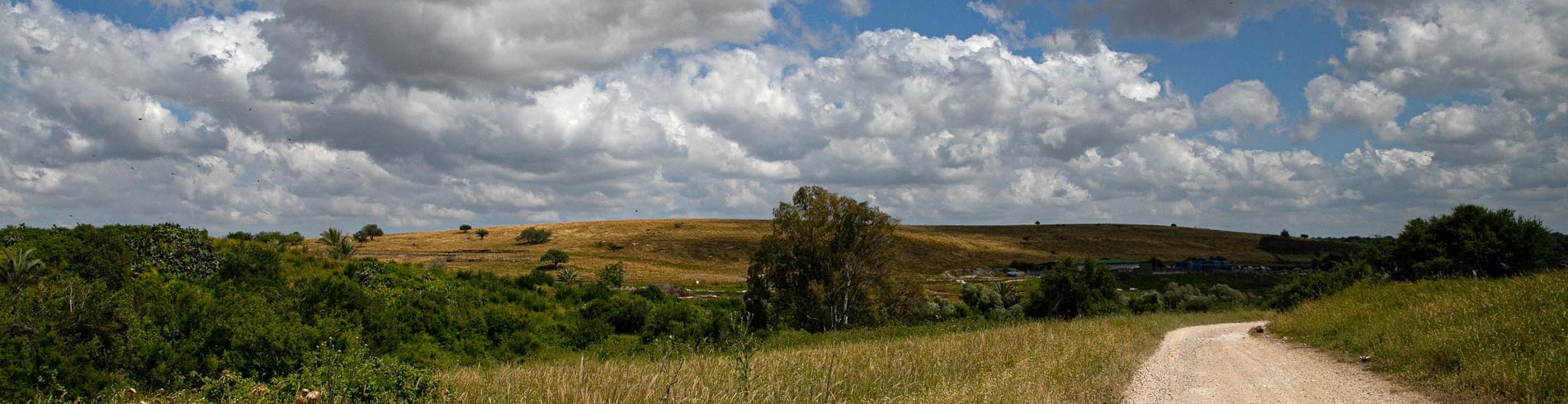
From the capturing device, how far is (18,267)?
67.1 ft

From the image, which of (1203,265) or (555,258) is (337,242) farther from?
(1203,265)

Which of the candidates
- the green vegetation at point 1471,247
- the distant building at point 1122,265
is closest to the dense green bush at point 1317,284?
the green vegetation at point 1471,247

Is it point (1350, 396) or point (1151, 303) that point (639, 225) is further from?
point (1350, 396)

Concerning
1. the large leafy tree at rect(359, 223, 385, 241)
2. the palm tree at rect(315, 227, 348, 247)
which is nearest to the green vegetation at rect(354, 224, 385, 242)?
the large leafy tree at rect(359, 223, 385, 241)

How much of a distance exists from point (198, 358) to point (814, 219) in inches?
1277

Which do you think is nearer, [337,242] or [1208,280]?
[337,242]

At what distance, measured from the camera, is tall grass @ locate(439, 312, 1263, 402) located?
677 centimetres

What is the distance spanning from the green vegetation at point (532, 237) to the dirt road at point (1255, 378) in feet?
351

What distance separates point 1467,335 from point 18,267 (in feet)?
102

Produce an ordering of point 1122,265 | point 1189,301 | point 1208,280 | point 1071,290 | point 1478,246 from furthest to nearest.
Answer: point 1122,265 < point 1208,280 < point 1189,301 < point 1071,290 < point 1478,246

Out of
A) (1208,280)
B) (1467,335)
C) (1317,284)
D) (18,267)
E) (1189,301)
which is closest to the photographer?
(1467,335)

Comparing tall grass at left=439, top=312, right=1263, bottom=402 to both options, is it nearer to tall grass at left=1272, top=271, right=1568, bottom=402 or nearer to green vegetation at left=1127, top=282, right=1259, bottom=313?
tall grass at left=1272, top=271, right=1568, bottom=402

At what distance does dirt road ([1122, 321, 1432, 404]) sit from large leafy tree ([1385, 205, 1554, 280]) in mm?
13767

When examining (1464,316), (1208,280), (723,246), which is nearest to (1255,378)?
(1464,316)
